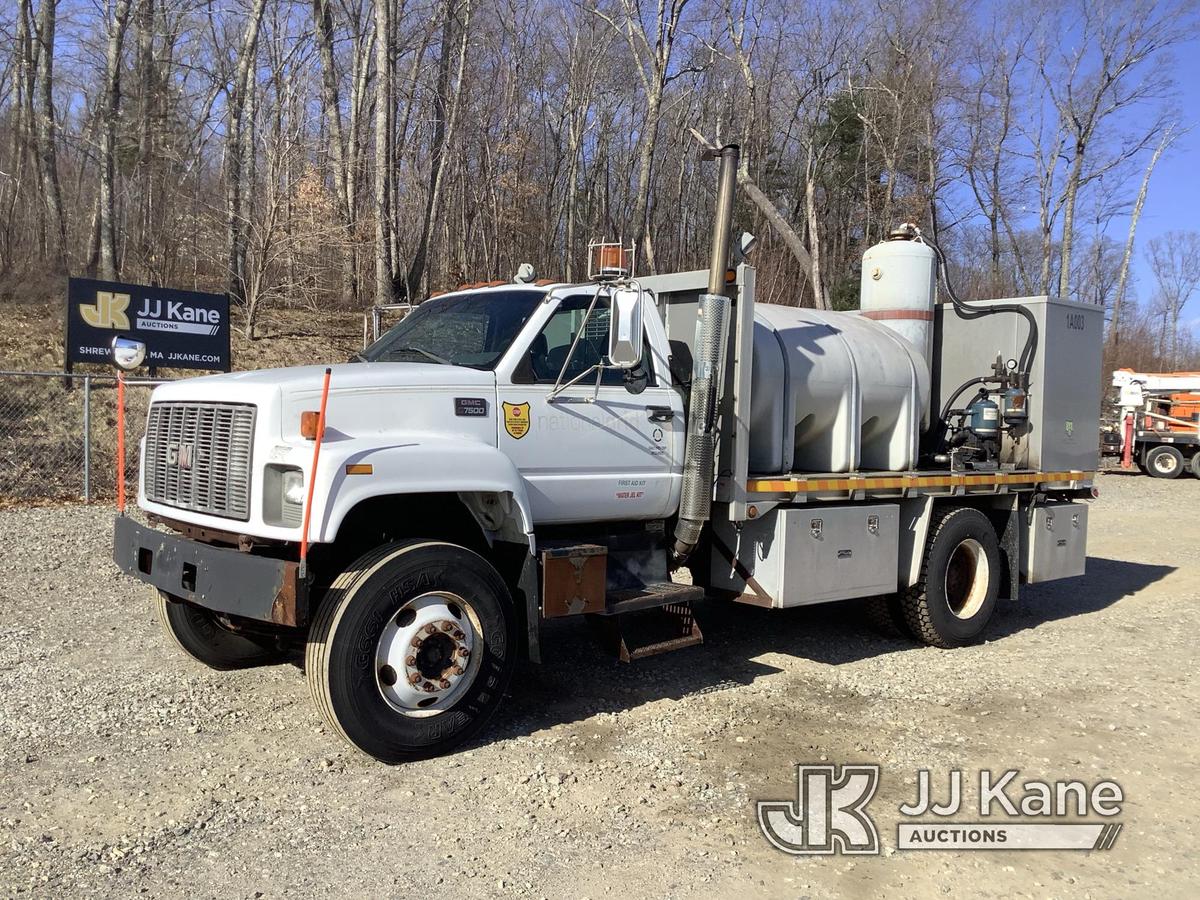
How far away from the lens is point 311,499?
468cm

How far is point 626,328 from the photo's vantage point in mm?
5699

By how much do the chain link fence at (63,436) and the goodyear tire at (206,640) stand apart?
6.30 meters

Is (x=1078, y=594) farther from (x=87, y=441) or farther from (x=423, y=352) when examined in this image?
(x=87, y=441)

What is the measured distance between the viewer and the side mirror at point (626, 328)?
18.5 ft

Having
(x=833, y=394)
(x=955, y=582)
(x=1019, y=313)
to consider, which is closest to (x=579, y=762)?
(x=833, y=394)

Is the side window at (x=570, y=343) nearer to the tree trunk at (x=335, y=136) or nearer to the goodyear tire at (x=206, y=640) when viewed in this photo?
the goodyear tire at (x=206, y=640)

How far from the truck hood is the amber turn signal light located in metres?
0.07

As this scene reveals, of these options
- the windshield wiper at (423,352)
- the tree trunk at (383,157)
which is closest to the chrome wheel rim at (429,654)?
the windshield wiper at (423,352)

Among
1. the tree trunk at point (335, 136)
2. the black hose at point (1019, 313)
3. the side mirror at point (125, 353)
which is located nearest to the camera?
the black hose at point (1019, 313)

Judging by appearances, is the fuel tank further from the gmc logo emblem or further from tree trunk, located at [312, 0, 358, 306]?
tree trunk, located at [312, 0, 358, 306]

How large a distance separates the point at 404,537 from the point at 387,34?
786 inches

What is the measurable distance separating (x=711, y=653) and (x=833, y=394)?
2.15 metres

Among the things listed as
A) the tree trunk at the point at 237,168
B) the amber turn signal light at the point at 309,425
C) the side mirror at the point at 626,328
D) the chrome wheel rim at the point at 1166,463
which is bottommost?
the chrome wheel rim at the point at 1166,463

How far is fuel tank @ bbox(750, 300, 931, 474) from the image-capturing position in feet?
23.4
